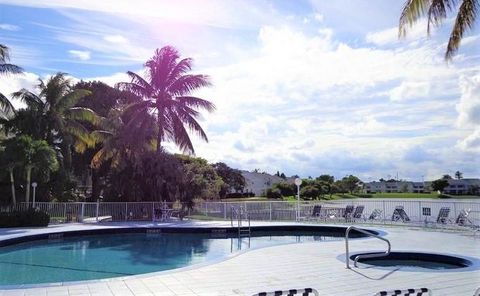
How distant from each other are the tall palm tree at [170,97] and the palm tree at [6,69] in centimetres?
559

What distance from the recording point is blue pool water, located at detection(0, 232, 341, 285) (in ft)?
36.9

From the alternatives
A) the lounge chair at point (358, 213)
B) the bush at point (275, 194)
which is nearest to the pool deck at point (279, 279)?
the lounge chair at point (358, 213)

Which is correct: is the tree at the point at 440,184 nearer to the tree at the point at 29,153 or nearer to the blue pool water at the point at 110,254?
the blue pool water at the point at 110,254

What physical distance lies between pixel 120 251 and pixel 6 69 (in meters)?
12.2

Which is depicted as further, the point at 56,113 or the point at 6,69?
the point at 56,113

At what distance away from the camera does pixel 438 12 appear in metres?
11.3

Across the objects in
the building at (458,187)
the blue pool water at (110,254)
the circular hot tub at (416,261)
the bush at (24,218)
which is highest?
the building at (458,187)

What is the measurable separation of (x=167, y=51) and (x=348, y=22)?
16.5 metres

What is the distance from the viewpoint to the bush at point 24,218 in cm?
1894

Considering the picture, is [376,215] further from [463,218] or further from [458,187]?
[458,187]

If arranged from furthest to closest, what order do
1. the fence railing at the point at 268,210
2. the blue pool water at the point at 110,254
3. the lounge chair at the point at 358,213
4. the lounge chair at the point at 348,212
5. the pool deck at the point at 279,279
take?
the lounge chair at the point at 348,212, the lounge chair at the point at 358,213, the fence railing at the point at 268,210, the blue pool water at the point at 110,254, the pool deck at the point at 279,279

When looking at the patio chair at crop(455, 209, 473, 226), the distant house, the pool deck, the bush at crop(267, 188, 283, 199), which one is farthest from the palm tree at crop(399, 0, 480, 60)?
the distant house

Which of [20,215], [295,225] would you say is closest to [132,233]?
[20,215]

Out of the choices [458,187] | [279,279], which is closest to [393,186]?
[458,187]
